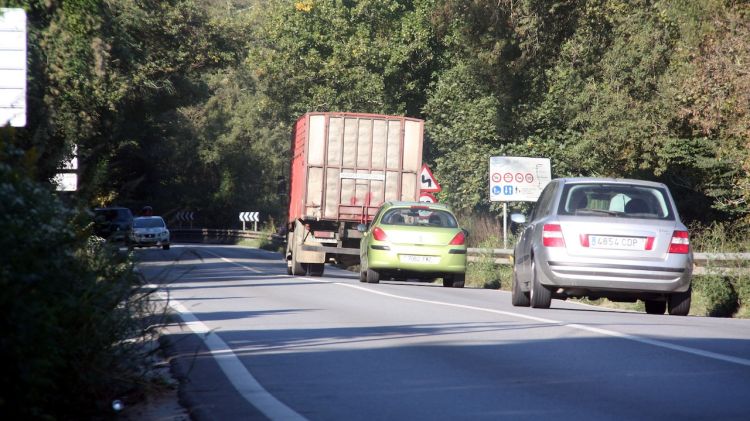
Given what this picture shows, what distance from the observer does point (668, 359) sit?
32.1 feet

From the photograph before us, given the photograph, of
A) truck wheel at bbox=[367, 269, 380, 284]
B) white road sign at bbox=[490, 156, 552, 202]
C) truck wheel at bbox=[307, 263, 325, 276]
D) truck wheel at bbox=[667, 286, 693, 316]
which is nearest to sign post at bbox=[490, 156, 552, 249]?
white road sign at bbox=[490, 156, 552, 202]

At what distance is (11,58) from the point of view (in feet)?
44.0

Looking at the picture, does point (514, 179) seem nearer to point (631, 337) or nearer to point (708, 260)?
point (708, 260)

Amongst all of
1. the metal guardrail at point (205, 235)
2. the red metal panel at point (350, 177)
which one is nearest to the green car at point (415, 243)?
the red metal panel at point (350, 177)

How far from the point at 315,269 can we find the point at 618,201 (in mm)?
14752

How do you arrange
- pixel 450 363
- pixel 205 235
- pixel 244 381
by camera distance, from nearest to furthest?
pixel 244 381, pixel 450 363, pixel 205 235

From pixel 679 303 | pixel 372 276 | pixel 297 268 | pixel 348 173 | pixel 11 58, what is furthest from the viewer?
pixel 297 268

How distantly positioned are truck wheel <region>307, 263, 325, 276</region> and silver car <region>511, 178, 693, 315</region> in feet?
46.6

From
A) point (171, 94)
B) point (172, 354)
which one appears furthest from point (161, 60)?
point (172, 354)

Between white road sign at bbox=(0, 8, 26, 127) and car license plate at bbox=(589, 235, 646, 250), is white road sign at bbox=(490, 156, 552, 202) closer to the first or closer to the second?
car license plate at bbox=(589, 235, 646, 250)

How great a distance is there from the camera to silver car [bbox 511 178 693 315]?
1473 cm

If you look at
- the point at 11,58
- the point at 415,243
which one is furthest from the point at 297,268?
the point at 11,58

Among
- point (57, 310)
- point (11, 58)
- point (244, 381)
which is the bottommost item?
point (244, 381)

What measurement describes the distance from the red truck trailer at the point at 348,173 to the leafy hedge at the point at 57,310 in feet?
61.6
